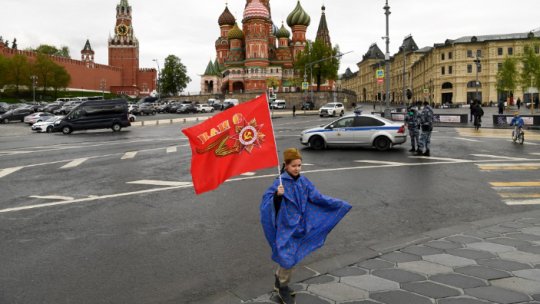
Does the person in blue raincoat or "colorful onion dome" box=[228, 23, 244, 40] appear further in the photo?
"colorful onion dome" box=[228, 23, 244, 40]

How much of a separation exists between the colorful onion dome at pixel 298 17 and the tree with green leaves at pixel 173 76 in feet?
95.8

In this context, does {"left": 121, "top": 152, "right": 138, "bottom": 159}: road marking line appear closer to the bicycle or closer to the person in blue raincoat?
the person in blue raincoat

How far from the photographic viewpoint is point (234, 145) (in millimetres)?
5043

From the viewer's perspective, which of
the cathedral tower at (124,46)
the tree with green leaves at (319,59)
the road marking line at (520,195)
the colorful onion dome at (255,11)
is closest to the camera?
the road marking line at (520,195)

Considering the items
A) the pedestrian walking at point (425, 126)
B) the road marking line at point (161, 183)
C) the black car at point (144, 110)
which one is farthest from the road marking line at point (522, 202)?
the black car at point (144, 110)

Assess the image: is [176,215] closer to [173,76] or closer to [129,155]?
[129,155]

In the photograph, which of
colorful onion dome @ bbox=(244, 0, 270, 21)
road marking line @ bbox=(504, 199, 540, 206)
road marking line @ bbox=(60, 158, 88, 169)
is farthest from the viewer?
colorful onion dome @ bbox=(244, 0, 270, 21)

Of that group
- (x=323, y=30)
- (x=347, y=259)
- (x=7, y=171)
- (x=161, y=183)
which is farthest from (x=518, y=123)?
(x=323, y=30)

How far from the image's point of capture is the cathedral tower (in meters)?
125

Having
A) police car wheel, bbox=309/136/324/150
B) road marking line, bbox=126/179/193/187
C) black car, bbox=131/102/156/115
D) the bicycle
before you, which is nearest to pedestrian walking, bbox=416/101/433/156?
police car wheel, bbox=309/136/324/150

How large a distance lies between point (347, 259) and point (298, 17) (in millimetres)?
107805

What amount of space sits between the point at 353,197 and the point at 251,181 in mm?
3001

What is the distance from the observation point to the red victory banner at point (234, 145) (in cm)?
496

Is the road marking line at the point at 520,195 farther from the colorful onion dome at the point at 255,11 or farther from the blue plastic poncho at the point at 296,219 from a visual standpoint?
the colorful onion dome at the point at 255,11
